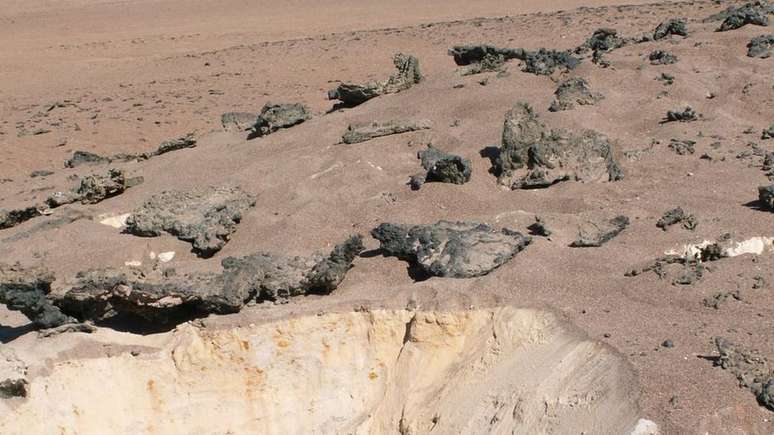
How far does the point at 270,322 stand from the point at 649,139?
428 centimetres

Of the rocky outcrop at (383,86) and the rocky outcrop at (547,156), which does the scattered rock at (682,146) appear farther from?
the rocky outcrop at (383,86)

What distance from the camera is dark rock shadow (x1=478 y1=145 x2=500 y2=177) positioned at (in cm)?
841

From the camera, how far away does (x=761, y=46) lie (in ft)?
35.4

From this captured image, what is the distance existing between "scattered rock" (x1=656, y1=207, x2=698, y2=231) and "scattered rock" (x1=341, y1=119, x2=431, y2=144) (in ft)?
9.77

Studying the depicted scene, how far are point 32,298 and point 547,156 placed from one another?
14.2 ft

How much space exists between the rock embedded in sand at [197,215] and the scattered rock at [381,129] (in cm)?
134

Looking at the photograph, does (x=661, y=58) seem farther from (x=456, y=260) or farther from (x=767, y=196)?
(x=456, y=260)

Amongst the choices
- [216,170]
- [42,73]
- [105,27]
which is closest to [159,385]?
[216,170]

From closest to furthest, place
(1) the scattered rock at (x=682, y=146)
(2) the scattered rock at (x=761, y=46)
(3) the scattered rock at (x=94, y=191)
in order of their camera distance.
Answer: (1) the scattered rock at (x=682, y=146) → (3) the scattered rock at (x=94, y=191) → (2) the scattered rock at (x=761, y=46)

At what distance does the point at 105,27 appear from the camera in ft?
101

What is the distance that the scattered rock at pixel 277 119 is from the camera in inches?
409

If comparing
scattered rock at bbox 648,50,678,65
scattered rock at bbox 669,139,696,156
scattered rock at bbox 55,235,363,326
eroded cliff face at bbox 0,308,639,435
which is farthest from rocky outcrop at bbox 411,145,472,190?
scattered rock at bbox 648,50,678,65

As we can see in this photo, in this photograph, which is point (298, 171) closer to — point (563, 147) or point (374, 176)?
point (374, 176)

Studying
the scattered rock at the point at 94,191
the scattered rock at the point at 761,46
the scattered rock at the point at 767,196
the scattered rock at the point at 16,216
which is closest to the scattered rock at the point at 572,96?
the scattered rock at the point at 761,46
